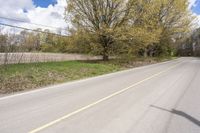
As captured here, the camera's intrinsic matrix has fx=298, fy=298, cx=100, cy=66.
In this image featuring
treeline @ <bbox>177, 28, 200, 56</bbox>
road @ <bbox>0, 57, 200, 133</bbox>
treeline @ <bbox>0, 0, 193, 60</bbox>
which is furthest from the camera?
treeline @ <bbox>177, 28, 200, 56</bbox>

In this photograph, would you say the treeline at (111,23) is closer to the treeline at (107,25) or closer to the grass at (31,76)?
the treeline at (107,25)

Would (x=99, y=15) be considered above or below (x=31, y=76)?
above

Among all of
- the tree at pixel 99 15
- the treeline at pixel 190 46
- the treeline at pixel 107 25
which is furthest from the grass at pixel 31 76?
the treeline at pixel 190 46

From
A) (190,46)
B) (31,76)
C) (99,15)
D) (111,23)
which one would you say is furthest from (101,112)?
(190,46)

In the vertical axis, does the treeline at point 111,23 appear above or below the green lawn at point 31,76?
above

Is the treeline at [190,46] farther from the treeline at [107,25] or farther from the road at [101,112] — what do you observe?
the road at [101,112]

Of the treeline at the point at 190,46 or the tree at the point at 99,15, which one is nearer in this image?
the tree at the point at 99,15

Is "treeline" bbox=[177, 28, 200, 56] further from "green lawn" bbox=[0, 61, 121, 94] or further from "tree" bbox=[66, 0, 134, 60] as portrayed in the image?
"green lawn" bbox=[0, 61, 121, 94]

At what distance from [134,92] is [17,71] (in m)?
7.10

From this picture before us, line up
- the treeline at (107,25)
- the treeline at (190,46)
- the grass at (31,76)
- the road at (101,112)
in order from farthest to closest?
the treeline at (190,46), the treeline at (107,25), the grass at (31,76), the road at (101,112)

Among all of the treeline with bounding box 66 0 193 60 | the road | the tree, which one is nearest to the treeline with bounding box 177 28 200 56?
the treeline with bounding box 66 0 193 60

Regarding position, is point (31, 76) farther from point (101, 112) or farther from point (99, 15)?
point (99, 15)

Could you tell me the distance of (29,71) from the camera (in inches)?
660

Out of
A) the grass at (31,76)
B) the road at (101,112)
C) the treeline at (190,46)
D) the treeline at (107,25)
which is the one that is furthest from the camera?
the treeline at (190,46)
